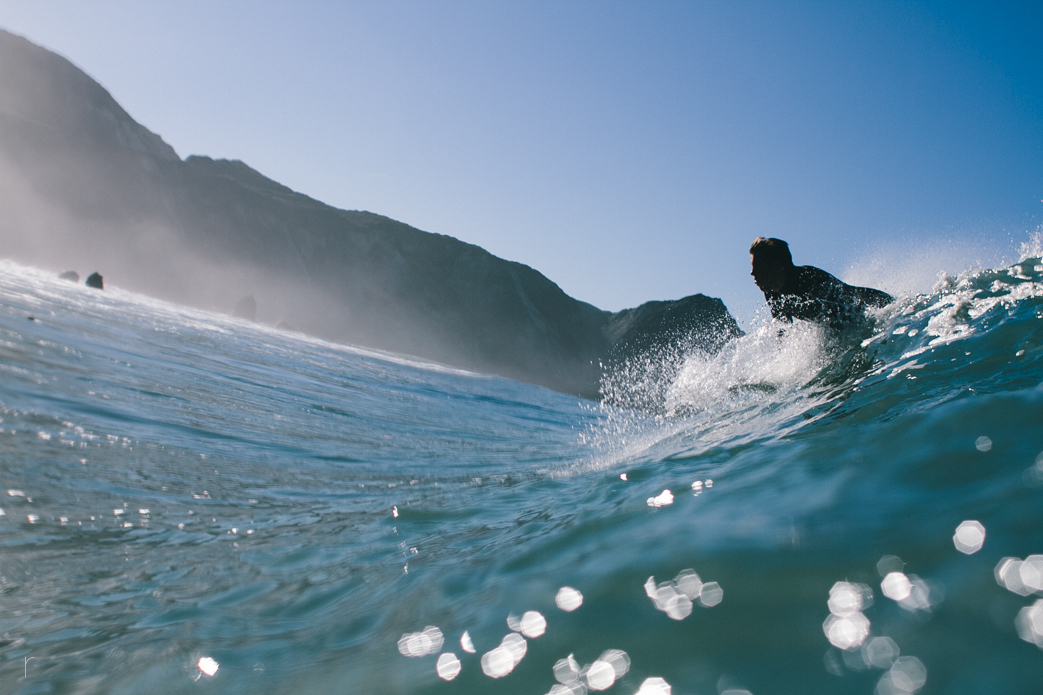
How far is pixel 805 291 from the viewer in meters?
8.04

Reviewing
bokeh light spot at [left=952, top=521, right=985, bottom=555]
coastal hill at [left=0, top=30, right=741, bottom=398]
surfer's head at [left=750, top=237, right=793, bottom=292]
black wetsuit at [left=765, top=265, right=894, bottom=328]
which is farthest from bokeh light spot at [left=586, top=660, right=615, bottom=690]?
coastal hill at [left=0, top=30, right=741, bottom=398]

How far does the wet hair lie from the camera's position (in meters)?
8.10

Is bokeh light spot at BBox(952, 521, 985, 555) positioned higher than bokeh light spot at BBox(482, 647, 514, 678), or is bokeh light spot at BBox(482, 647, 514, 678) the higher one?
bokeh light spot at BBox(952, 521, 985, 555)

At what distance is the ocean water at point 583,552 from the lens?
4.71 ft

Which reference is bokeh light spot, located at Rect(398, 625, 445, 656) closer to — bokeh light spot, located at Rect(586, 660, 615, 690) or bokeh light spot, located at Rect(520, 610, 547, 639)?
bokeh light spot, located at Rect(520, 610, 547, 639)

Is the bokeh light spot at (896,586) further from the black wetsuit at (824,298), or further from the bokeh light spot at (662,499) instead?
the black wetsuit at (824,298)

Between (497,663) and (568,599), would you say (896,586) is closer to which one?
(568,599)

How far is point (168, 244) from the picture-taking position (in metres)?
83.2

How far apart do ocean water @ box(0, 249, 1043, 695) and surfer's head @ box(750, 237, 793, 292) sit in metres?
2.54

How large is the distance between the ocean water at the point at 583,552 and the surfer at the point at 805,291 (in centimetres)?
202

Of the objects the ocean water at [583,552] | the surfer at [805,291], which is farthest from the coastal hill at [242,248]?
the ocean water at [583,552]

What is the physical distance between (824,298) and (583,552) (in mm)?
7145

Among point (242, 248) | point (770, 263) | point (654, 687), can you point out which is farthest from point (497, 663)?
point (242, 248)

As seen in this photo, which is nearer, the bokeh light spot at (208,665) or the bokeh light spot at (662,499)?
the bokeh light spot at (208,665)
